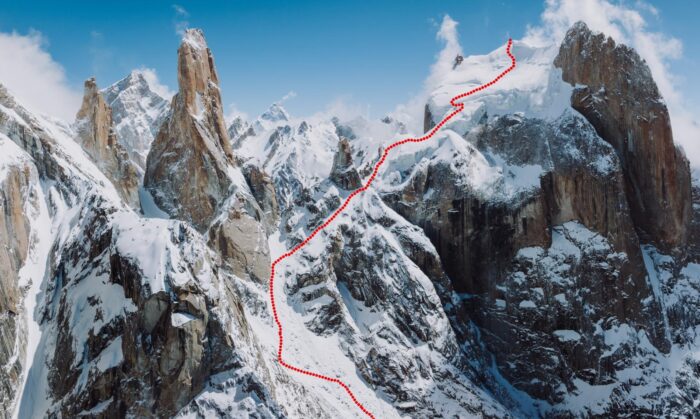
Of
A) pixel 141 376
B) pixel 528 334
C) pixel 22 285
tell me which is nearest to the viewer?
pixel 141 376

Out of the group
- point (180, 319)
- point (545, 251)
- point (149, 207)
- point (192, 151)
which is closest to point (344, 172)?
point (192, 151)

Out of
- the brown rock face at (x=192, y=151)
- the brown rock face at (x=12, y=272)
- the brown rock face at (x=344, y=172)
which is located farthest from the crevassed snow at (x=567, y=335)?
the brown rock face at (x=12, y=272)

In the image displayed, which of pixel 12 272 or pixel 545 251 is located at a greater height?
pixel 545 251

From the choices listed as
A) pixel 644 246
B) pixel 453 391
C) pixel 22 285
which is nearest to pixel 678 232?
pixel 644 246

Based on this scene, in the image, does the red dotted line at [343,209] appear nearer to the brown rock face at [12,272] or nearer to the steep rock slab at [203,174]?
the steep rock slab at [203,174]

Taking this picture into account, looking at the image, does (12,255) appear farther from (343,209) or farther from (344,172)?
(344,172)

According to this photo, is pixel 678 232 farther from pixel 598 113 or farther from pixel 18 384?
pixel 18 384
